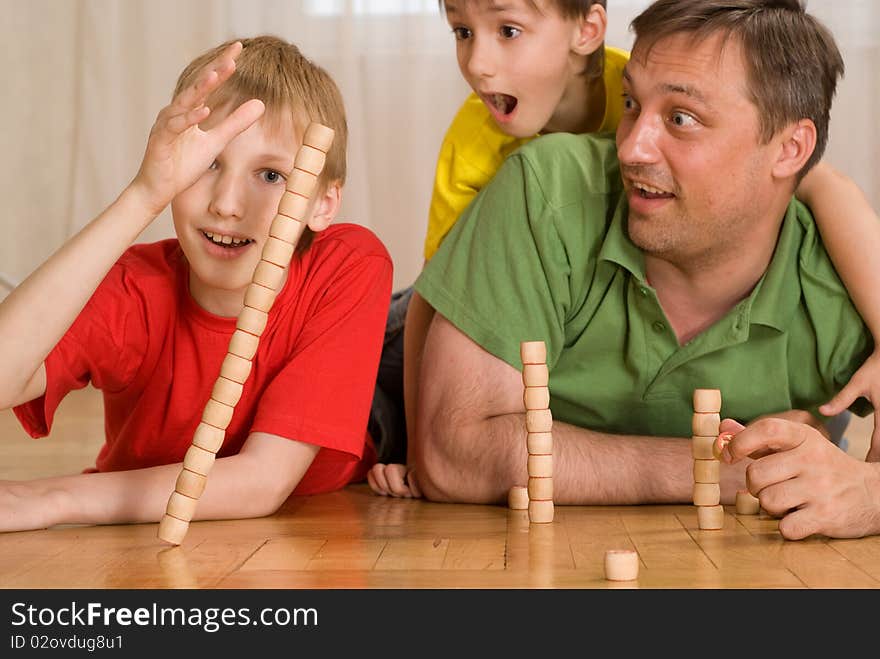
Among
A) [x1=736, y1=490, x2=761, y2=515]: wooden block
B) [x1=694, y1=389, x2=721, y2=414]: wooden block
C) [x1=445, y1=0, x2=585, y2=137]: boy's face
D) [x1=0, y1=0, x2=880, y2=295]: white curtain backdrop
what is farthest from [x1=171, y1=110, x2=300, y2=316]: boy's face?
[x1=0, y1=0, x2=880, y2=295]: white curtain backdrop

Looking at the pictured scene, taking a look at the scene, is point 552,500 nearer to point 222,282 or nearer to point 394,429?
point 222,282

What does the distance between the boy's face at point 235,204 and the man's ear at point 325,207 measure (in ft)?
0.31

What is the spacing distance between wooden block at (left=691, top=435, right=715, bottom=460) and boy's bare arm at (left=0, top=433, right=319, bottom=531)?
18.6 inches

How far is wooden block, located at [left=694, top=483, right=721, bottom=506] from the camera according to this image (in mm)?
1321

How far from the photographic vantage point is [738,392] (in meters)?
1.58

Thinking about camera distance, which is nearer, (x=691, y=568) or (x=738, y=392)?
(x=691, y=568)

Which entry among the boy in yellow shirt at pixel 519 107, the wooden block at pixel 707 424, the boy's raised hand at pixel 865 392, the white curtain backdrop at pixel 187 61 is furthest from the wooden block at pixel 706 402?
the white curtain backdrop at pixel 187 61

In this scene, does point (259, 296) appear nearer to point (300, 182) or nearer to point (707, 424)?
Answer: point (300, 182)

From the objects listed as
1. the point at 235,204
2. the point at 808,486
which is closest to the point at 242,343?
the point at 235,204

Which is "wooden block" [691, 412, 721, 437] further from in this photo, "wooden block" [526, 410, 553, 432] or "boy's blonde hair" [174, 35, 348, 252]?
"boy's blonde hair" [174, 35, 348, 252]

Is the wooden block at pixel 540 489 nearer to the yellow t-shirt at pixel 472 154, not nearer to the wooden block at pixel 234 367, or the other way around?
the wooden block at pixel 234 367

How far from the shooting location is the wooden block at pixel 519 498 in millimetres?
1472

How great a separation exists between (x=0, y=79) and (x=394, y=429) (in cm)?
266
